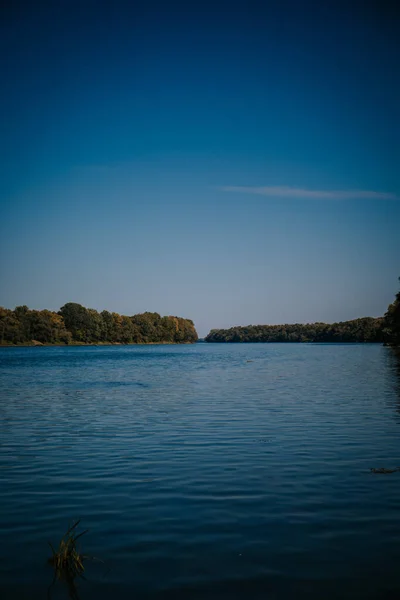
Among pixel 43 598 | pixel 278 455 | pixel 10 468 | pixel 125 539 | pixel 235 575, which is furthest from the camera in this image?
pixel 278 455

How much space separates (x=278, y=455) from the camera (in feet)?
51.6

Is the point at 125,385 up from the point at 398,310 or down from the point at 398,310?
down

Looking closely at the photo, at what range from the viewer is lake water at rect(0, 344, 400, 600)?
7621mm

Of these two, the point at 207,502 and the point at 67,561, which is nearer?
the point at 67,561

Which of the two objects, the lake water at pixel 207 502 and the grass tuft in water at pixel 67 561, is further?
the grass tuft in water at pixel 67 561

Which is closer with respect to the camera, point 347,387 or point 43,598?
point 43,598

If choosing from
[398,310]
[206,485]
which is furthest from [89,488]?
[398,310]

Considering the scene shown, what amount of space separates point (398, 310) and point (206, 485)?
8865 cm

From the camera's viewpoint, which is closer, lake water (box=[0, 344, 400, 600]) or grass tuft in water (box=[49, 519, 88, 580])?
lake water (box=[0, 344, 400, 600])

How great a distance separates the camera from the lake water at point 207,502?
25.0 feet

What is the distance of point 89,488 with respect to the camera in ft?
41.1

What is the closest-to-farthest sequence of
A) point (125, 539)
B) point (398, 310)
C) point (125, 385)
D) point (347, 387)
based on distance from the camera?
point (125, 539), point (347, 387), point (125, 385), point (398, 310)

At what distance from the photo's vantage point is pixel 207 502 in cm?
1123

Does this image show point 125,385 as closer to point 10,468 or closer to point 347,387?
point 347,387
